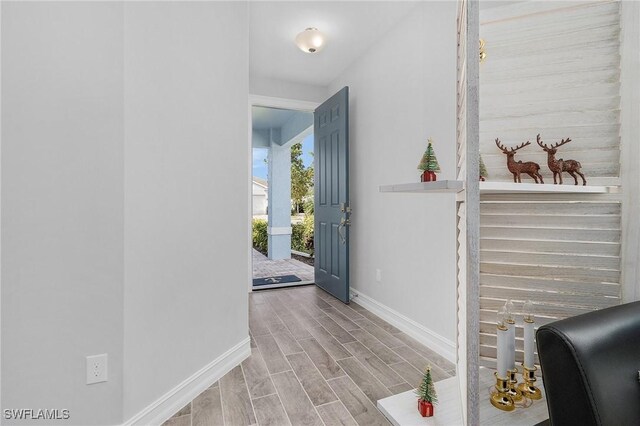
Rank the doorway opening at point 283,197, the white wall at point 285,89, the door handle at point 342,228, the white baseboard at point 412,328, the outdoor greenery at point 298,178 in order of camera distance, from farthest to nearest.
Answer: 1. the outdoor greenery at point 298,178
2. the doorway opening at point 283,197
3. the white wall at point 285,89
4. the door handle at point 342,228
5. the white baseboard at point 412,328

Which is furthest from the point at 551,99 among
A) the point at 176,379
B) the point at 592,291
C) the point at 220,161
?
the point at 176,379

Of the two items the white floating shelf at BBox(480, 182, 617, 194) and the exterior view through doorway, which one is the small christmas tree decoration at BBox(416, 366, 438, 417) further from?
the exterior view through doorway

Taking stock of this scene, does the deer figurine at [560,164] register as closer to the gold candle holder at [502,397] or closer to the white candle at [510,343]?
the white candle at [510,343]

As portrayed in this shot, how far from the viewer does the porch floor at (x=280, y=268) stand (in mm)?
4993

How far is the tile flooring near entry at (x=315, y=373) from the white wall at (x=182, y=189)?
0.22 metres

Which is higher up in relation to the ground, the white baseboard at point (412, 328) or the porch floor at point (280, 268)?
the white baseboard at point (412, 328)

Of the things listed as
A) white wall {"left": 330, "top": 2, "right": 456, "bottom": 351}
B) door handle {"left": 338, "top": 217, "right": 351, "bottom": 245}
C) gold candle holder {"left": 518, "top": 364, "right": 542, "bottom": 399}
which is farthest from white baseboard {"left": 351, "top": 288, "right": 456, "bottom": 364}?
gold candle holder {"left": 518, "top": 364, "right": 542, "bottom": 399}

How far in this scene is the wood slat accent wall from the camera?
116cm

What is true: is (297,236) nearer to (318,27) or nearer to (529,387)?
(318,27)

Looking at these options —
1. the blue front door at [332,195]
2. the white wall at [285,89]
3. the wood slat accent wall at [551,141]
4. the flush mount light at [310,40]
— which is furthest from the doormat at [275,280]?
the wood slat accent wall at [551,141]

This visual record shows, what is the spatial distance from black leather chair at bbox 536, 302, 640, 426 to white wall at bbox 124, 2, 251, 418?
1555 millimetres

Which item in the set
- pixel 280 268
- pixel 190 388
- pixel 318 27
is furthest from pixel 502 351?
pixel 280 268

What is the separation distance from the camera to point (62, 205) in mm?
1280

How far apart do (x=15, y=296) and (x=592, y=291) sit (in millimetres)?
2131
